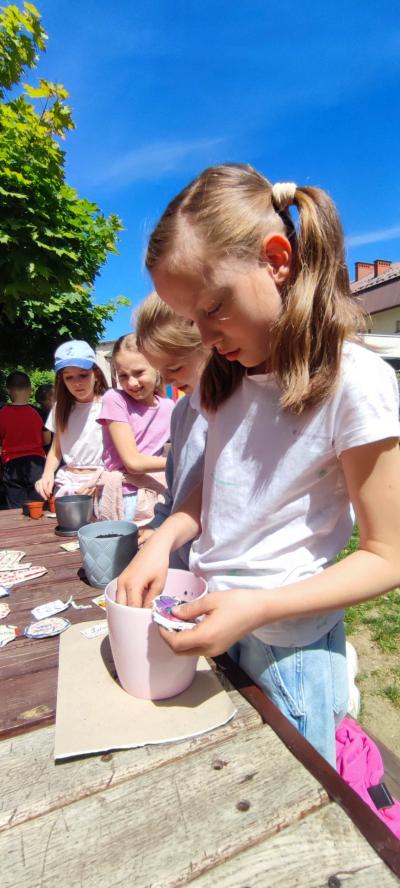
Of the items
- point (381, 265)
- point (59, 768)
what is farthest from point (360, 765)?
point (381, 265)

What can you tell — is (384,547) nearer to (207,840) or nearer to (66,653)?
(207,840)

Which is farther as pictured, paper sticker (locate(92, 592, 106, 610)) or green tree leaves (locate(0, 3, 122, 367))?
green tree leaves (locate(0, 3, 122, 367))

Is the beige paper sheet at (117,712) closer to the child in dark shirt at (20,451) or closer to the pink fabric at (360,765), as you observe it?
the pink fabric at (360,765)

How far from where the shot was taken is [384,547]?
796 mm

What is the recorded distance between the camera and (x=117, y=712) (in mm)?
841

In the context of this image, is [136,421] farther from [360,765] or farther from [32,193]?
[32,193]

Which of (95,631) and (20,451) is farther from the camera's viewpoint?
(20,451)

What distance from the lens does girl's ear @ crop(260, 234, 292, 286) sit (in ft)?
2.78

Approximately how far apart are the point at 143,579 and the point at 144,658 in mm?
160

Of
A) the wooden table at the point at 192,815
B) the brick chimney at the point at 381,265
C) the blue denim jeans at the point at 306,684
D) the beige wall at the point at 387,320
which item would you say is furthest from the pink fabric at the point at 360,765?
the brick chimney at the point at 381,265

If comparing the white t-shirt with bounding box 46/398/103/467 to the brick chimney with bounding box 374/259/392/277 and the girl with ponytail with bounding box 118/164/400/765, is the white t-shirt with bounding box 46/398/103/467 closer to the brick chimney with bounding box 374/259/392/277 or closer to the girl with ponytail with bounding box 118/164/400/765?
the girl with ponytail with bounding box 118/164/400/765

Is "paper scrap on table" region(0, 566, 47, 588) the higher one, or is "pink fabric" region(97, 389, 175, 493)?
"pink fabric" region(97, 389, 175, 493)

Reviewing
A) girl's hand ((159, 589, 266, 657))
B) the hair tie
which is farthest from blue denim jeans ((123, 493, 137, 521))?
the hair tie

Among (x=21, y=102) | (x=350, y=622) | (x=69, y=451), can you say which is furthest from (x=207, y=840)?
(x=21, y=102)
